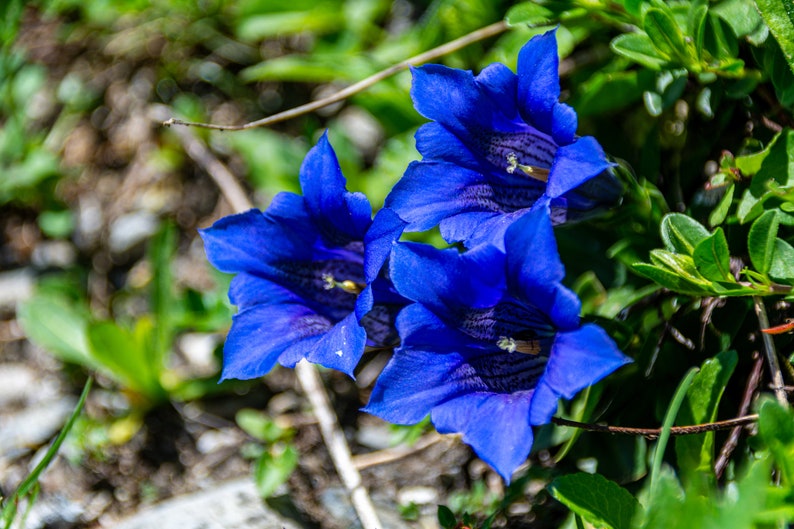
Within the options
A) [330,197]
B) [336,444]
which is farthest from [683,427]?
[336,444]

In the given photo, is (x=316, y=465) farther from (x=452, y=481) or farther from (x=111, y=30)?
(x=111, y=30)

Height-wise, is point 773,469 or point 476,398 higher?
point 476,398

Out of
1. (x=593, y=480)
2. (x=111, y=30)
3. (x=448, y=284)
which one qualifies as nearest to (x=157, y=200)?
(x=111, y=30)

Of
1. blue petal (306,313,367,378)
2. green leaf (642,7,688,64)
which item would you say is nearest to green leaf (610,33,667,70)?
green leaf (642,7,688,64)

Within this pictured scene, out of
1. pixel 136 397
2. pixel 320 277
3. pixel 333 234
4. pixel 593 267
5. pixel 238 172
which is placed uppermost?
pixel 333 234

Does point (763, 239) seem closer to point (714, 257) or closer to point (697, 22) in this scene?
point (714, 257)

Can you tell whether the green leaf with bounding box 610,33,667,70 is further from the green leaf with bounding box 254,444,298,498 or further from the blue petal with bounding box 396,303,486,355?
the green leaf with bounding box 254,444,298,498
